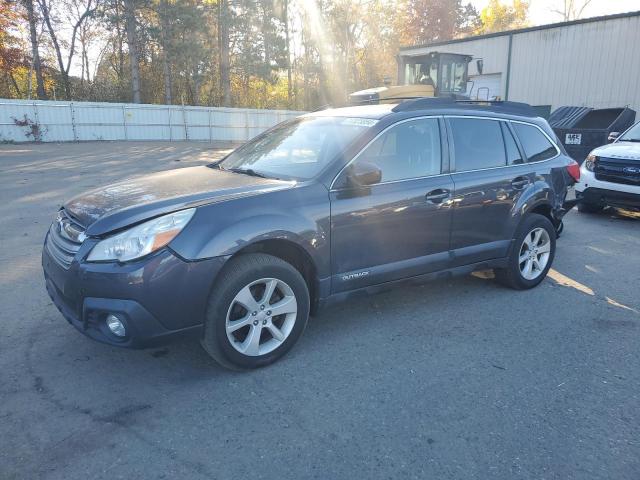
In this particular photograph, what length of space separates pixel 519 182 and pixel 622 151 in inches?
186

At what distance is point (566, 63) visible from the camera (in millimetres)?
21328

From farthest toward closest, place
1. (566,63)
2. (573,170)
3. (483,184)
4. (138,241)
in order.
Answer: (566,63) < (573,170) < (483,184) < (138,241)

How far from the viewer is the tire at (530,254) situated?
483 cm

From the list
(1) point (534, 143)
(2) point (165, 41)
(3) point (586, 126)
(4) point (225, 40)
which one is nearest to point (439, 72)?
(3) point (586, 126)

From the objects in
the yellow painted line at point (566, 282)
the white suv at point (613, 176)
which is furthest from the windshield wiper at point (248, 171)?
the white suv at point (613, 176)

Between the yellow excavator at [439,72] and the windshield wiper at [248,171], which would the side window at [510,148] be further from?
the yellow excavator at [439,72]

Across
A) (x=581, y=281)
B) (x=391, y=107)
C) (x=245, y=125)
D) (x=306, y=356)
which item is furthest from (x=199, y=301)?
(x=245, y=125)

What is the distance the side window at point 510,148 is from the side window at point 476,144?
0.06 m

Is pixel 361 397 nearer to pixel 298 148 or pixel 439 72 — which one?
pixel 298 148

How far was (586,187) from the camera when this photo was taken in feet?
28.3

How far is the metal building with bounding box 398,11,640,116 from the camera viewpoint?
19328mm

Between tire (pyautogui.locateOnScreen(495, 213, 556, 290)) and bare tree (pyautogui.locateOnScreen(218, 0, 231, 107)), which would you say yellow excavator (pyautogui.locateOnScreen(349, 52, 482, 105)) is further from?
bare tree (pyautogui.locateOnScreen(218, 0, 231, 107))

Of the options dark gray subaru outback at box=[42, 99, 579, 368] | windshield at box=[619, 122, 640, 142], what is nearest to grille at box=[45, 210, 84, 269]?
dark gray subaru outback at box=[42, 99, 579, 368]

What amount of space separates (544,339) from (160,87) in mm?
35328
